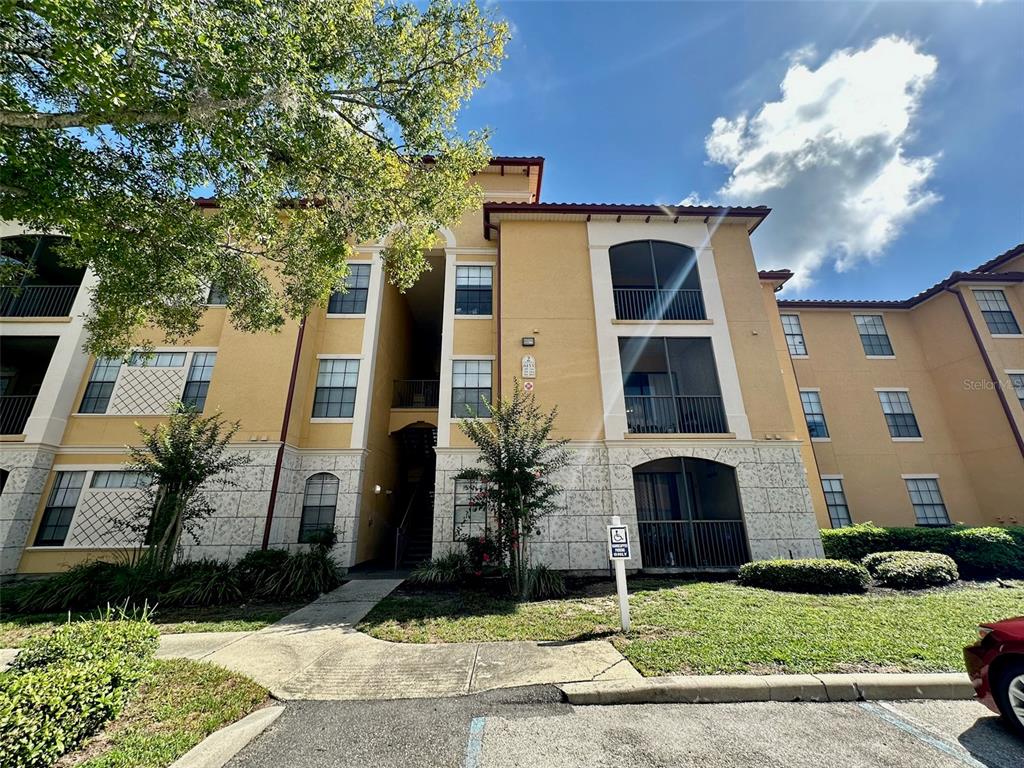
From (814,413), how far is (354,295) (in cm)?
1843

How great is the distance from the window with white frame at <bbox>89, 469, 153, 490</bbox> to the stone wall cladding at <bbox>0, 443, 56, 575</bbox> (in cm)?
129

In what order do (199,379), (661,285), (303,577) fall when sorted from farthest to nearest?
(661,285) < (199,379) < (303,577)

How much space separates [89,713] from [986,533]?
58.2 feet

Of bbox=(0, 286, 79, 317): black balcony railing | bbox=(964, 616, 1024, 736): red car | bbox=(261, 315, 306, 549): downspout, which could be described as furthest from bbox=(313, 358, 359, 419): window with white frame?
bbox=(964, 616, 1024, 736): red car

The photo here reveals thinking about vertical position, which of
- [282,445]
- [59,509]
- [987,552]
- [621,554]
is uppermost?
[282,445]

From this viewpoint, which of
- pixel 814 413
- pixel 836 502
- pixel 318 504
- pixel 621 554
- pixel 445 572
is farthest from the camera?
pixel 814 413

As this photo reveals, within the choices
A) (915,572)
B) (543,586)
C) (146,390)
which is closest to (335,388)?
(146,390)

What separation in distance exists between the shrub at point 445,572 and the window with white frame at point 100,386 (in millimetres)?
11543

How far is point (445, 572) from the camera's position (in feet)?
32.3

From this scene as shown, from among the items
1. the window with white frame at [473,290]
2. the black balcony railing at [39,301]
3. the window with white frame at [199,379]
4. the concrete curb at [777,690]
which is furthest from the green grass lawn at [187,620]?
the black balcony railing at [39,301]

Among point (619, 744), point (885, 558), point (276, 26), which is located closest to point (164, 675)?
point (619, 744)

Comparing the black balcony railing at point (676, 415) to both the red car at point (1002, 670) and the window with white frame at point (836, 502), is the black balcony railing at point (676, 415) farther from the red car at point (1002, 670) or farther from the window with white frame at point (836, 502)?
the red car at point (1002, 670)

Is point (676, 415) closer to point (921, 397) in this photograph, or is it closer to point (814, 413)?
point (814, 413)

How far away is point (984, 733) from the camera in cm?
345
